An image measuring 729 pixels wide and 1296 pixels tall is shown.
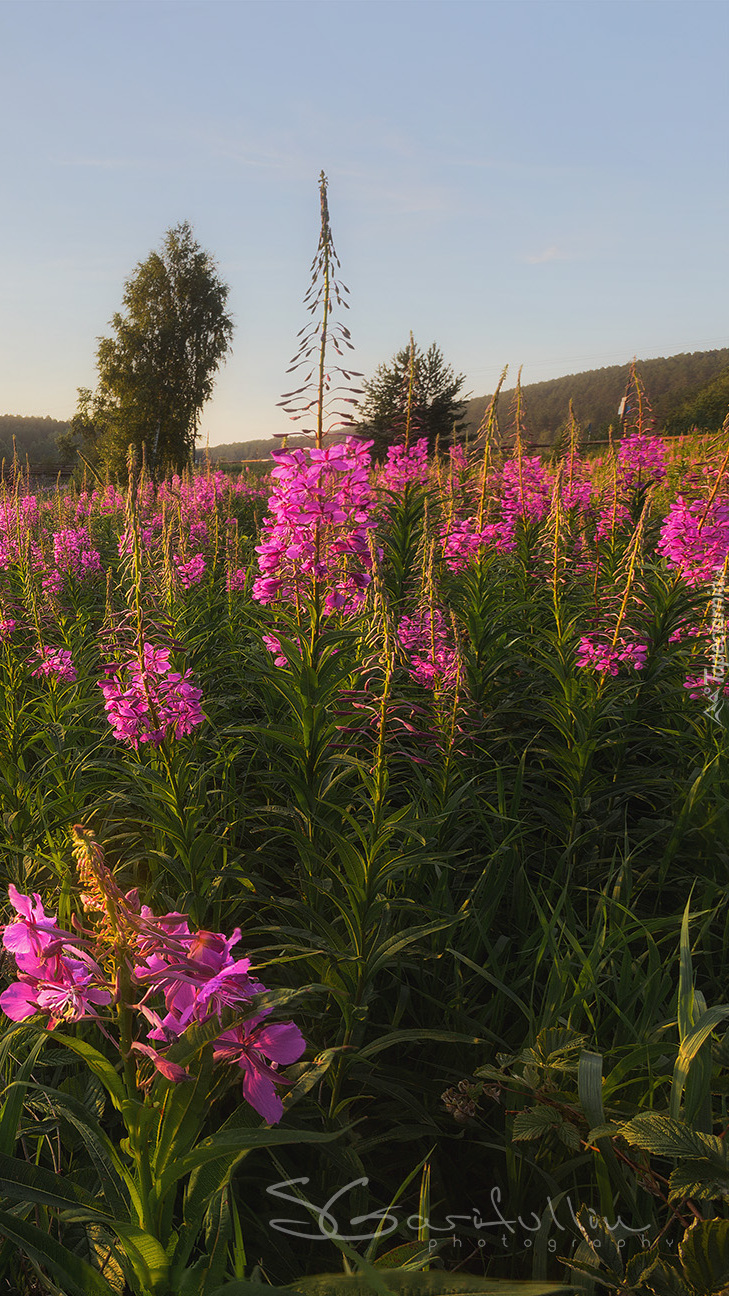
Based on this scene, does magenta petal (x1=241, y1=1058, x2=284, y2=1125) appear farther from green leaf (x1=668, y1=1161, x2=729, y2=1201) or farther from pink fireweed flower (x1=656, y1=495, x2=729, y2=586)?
pink fireweed flower (x1=656, y1=495, x2=729, y2=586)

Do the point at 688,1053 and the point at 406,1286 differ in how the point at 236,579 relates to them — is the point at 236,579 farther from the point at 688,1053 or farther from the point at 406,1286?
the point at 406,1286

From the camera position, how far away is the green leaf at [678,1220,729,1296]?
107 centimetres

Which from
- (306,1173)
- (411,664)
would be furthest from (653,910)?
(306,1173)

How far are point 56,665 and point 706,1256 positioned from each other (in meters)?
3.60

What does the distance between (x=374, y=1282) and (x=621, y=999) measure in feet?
5.76

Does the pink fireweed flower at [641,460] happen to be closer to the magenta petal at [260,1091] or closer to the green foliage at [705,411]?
the magenta petal at [260,1091]

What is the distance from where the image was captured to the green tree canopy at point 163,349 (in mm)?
46125

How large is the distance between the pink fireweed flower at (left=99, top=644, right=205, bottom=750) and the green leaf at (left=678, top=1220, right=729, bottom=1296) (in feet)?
6.87

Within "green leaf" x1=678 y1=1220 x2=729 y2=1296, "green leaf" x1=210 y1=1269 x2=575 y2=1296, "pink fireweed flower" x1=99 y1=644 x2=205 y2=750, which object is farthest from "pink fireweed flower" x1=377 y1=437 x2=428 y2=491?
"green leaf" x1=210 y1=1269 x2=575 y2=1296

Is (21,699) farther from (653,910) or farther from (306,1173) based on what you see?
(653,910)

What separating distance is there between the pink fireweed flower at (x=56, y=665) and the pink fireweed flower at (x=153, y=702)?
1.20 metres

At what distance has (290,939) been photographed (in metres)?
2.58

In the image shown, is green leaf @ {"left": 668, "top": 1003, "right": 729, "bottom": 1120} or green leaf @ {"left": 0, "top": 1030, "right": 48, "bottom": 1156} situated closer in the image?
green leaf @ {"left": 0, "top": 1030, "right": 48, "bottom": 1156}

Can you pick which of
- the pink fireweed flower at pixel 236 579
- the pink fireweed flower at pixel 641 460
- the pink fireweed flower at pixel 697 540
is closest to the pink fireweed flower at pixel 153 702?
the pink fireweed flower at pixel 236 579
